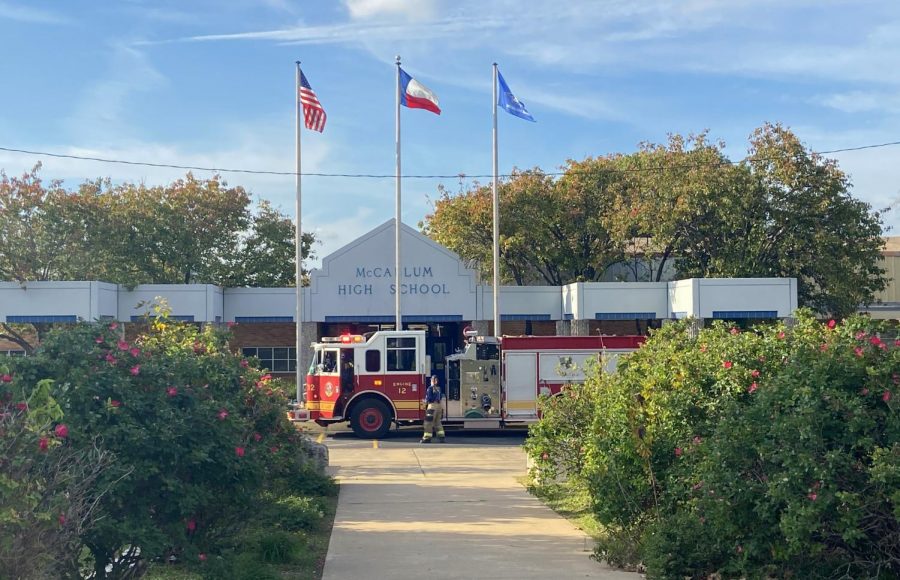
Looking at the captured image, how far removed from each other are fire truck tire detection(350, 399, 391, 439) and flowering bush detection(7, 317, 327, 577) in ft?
55.8

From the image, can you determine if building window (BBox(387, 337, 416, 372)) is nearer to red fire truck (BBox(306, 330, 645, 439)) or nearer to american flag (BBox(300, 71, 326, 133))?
red fire truck (BBox(306, 330, 645, 439))

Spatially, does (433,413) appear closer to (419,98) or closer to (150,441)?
(419,98)

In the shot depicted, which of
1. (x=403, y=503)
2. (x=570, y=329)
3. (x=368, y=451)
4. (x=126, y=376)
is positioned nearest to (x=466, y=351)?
(x=368, y=451)

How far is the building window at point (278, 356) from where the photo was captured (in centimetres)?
4028

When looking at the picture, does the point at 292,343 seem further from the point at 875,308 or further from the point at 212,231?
the point at 875,308

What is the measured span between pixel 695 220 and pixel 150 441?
3155cm

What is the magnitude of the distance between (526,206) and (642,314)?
6.99 m

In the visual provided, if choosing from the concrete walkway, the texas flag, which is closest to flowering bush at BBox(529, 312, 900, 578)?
the concrete walkway

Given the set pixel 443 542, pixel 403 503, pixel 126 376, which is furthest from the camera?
pixel 403 503

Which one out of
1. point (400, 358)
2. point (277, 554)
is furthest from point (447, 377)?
point (277, 554)

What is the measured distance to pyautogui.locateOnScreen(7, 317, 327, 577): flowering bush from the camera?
23.1 feet

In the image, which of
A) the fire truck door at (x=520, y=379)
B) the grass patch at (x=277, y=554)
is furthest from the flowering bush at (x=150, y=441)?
the fire truck door at (x=520, y=379)

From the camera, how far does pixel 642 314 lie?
35.2m

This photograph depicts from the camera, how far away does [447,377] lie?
2516 cm
